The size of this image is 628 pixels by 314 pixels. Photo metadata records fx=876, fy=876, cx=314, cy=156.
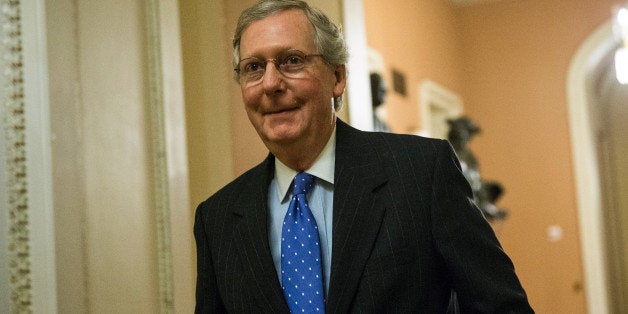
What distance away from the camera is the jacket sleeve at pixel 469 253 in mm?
1367

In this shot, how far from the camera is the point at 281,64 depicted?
1.54m

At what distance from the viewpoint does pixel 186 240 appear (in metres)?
2.44

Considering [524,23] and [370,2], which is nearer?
[370,2]

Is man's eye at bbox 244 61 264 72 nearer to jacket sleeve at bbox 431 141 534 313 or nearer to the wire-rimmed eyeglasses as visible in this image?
the wire-rimmed eyeglasses

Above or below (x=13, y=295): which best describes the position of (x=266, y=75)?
above

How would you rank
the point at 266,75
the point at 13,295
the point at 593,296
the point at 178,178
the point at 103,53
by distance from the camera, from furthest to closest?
the point at 593,296 → the point at 178,178 → the point at 103,53 → the point at 13,295 → the point at 266,75

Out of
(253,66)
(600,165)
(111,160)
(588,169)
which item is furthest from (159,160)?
(600,165)

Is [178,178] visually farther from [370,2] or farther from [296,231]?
[370,2]

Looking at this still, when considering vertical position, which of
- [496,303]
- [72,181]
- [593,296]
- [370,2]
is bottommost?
[593,296]

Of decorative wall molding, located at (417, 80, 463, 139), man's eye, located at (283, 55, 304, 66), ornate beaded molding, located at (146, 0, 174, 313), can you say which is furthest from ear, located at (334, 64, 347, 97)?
decorative wall molding, located at (417, 80, 463, 139)

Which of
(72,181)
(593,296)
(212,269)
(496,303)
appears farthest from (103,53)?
(593,296)

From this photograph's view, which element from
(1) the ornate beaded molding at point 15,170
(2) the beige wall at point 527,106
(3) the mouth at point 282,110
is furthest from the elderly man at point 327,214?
(2) the beige wall at point 527,106

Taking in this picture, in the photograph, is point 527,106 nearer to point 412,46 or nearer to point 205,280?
point 412,46

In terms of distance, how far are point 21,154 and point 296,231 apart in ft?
2.42
